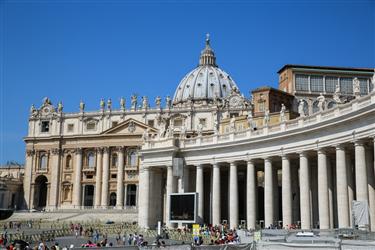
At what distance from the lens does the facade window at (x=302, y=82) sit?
97.6 metres

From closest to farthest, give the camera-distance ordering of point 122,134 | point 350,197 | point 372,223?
point 372,223 < point 350,197 < point 122,134

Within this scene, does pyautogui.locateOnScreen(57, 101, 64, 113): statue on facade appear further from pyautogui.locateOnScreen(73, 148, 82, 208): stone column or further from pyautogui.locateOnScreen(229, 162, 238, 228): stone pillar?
pyautogui.locateOnScreen(229, 162, 238, 228): stone pillar

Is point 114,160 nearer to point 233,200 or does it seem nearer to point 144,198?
point 144,198

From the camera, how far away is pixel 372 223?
38.2 meters

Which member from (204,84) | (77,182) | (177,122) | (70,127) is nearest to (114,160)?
(77,182)

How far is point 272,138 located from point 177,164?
39.9 feet

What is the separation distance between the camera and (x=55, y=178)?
124 m

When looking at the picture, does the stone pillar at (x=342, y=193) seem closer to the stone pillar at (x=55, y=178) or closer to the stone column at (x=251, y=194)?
the stone column at (x=251, y=194)

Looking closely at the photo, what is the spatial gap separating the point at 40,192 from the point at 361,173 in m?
104

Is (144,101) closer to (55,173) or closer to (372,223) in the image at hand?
(55,173)

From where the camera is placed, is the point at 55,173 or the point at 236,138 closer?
the point at 236,138

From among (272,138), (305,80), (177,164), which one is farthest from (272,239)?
(305,80)

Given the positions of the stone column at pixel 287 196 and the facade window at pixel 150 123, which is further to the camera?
the facade window at pixel 150 123

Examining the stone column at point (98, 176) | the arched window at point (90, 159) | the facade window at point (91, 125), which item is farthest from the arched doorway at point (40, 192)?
the facade window at point (91, 125)
